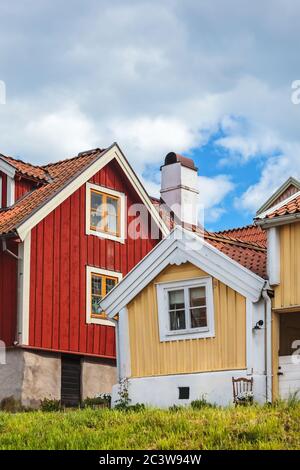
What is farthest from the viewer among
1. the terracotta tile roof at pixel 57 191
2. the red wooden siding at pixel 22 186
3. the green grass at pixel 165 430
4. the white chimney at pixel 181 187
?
the white chimney at pixel 181 187

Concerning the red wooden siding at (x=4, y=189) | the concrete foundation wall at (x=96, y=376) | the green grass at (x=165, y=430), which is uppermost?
the red wooden siding at (x=4, y=189)

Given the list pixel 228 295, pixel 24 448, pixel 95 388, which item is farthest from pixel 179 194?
pixel 24 448

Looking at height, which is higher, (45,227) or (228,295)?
(45,227)

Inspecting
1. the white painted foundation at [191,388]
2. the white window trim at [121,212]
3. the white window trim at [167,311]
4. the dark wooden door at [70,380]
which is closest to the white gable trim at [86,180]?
the white window trim at [121,212]

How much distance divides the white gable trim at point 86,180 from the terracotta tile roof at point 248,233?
234 centimetres

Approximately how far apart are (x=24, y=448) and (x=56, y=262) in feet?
42.9

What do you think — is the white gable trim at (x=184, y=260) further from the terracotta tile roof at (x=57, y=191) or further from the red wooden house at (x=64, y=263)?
the red wooden house at (x=64, y=263)

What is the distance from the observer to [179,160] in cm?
3484

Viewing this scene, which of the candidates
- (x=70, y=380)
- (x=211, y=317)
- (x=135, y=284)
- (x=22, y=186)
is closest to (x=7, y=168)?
(x=22, y=186)

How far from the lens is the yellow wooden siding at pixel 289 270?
2194cm

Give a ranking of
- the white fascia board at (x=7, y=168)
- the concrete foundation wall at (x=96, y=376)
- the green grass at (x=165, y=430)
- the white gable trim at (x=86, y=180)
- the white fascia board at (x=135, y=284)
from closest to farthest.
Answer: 1. the green grass at (x=165, y=430)
2. the white fascia board at (x=135, y=284)
3. the white gable trim at (x=86, y=180)
4. the concrete foundation wall at (x=96, y=376)
5. the white fascia board at (x=7, y=168)
